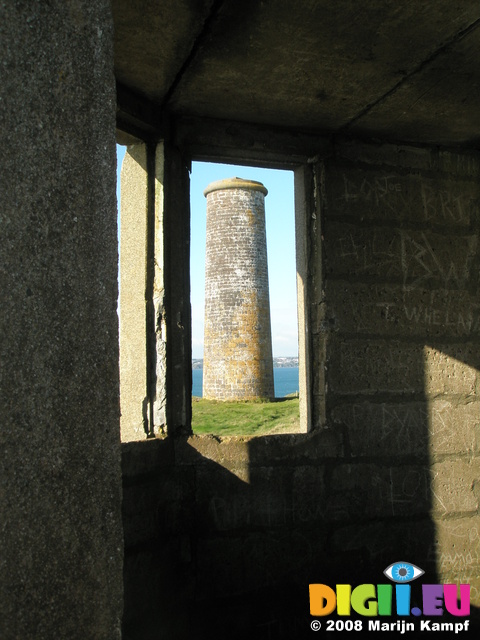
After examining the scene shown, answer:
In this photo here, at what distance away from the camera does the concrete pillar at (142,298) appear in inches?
143

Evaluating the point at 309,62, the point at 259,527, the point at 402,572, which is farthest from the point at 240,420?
the point at 309,62

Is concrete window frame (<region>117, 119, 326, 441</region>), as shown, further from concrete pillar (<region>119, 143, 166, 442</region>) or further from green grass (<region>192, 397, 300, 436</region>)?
green grass (<region>192, 397, 300, 436</region>)

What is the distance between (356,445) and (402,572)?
84 centimetres

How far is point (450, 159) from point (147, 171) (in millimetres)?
2078

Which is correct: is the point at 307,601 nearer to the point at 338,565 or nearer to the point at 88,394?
the point at 338,565

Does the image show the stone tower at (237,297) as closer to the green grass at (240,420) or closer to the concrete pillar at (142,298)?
the green grass at (240,420)

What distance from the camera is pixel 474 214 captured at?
4293 mm

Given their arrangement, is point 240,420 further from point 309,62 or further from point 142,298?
point 309,62

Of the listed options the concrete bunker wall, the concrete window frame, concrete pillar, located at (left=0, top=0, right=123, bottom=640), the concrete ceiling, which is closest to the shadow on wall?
the concrete bunker wall

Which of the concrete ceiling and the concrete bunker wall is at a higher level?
the concrete ceiling

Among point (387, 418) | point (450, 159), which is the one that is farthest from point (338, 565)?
point (450, 159)

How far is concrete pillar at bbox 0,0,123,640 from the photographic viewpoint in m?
1.46

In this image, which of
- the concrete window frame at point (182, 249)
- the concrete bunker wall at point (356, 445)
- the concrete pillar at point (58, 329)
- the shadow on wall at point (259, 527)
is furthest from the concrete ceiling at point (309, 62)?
the shadow on wall at point (259, 527)

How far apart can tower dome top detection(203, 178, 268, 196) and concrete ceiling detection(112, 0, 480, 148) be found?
61.5ft
